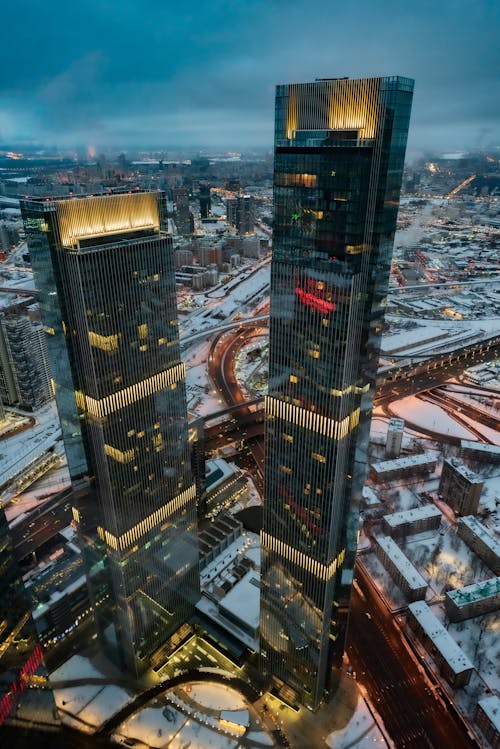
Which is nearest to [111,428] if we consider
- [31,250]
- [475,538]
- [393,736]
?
[31,250]

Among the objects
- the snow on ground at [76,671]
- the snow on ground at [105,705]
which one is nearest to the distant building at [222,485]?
the snow on ground at [76,671]

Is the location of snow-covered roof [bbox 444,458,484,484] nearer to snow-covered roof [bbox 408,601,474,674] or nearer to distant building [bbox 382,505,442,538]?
distant building [bbox 382,505,442,538]

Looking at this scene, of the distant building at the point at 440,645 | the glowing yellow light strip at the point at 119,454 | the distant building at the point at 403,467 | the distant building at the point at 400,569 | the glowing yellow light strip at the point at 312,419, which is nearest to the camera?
the glowing yellow light strip at the point at 312,419

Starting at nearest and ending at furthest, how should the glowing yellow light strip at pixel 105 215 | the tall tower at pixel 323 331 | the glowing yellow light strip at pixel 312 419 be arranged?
1. the tall tower at pixel 323 331
2. the glowing yellow light strip at pixel 105 215
3. the glowing yellow light strip at pixel 312 419

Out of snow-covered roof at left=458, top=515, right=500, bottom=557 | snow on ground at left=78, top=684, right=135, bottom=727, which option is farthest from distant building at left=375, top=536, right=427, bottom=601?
snow on ground at left=78, top=684, right=135, bottom=727

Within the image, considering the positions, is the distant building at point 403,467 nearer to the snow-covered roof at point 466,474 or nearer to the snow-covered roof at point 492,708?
the snow-covered roof at point 466,474

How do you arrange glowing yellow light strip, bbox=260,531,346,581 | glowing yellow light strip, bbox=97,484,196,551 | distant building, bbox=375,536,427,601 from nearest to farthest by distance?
glowing yellow light strip, bbox=260,531,346,581 < glowing yellow light strip, bbox=97,484,196,551 < distant building, bbox=375,536,427,601

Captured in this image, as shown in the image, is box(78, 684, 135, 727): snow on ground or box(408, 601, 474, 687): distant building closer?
box(78, 684, 135, 727): snow on ground

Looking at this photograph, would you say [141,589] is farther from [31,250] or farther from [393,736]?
[31,250]
